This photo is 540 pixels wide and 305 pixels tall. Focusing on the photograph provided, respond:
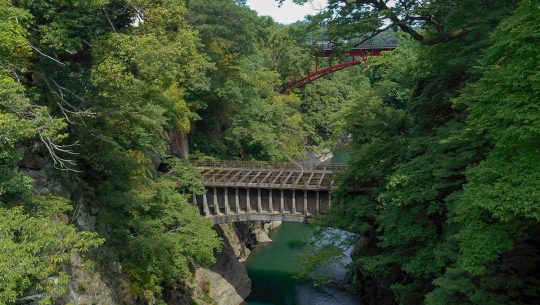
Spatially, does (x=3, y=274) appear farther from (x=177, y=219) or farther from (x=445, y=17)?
(x=445, y=17)

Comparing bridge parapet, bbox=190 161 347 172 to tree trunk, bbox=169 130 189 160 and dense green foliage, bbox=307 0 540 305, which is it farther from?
dense green foliage, bbox=307 0 540 305

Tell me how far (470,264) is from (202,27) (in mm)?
25861

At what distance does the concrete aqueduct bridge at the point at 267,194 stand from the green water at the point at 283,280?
158cm

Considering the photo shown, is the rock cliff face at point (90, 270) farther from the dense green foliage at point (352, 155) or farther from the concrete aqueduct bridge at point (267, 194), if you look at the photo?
the concrete aqueduct bridge at point (267, 194)

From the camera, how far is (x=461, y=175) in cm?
1113

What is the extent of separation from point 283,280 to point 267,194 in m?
8.34

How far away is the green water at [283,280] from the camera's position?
25.1 m

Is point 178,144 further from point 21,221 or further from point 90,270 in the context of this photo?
point 21,221

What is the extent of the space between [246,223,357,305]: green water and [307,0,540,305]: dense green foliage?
489 cm

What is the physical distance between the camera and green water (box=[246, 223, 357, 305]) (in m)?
25.1

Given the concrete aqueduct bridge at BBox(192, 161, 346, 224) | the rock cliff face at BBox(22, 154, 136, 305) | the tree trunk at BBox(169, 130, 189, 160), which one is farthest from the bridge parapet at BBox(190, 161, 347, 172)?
the rock cliff face at BBox(22, 154, 136, 305)

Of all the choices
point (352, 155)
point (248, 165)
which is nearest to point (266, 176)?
point (248, 165)

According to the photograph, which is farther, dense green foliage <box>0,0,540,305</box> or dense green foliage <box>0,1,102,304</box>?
dense green foliage <box>0,1,102,304</box>

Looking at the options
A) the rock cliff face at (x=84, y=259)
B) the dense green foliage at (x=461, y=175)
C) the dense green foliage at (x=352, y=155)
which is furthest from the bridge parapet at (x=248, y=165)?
the rock cliff face at (x=84, y=259)
